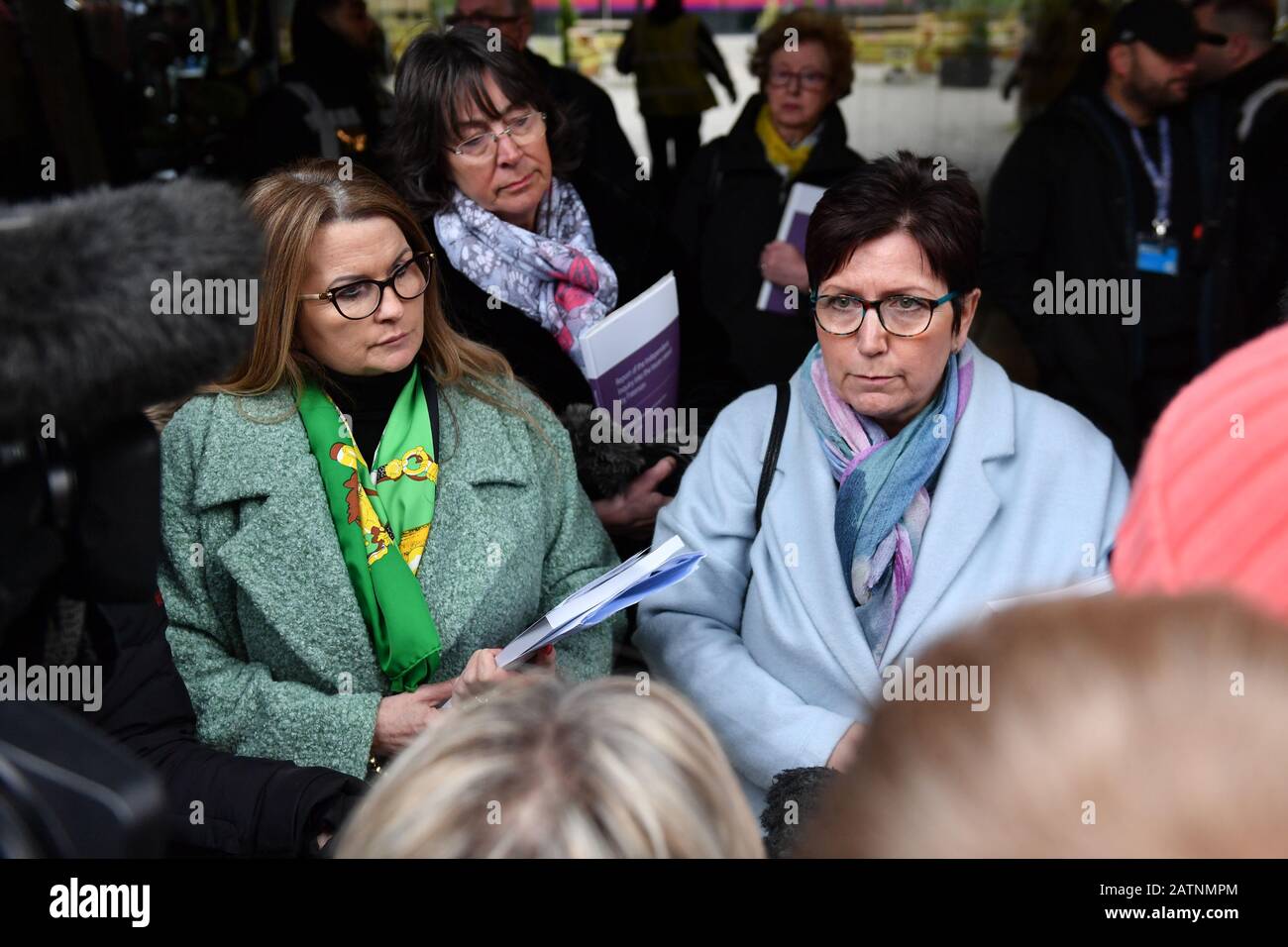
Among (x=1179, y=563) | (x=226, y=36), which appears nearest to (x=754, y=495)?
(x=1179, y=563)

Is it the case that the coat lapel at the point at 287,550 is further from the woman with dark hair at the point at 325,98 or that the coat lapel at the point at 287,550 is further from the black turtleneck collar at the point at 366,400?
the woman with dark hair at the point at 325,98

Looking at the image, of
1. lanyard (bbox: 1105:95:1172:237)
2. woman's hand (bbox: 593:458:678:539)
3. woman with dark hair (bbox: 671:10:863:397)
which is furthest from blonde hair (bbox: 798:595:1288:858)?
lanyard (bbox: 1105:95:1172:237)

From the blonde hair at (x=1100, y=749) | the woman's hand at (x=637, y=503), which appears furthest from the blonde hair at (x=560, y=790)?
the woman's hand at (x=637, y=503)

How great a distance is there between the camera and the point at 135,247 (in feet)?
2.80

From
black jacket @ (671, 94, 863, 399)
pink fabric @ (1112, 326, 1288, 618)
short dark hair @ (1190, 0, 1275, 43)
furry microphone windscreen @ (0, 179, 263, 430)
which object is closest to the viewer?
furry microphone windscreen @ (0, 179, 263, 430)

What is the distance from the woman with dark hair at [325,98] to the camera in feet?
10.5

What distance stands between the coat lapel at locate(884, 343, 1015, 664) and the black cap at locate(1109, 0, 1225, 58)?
186cm

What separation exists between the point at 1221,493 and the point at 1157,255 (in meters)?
2.65

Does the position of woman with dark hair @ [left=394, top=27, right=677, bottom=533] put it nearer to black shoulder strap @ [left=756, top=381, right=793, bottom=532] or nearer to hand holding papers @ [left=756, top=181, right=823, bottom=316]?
black shoulder strap @ [left=756, top=381, right=793, bottom=532]

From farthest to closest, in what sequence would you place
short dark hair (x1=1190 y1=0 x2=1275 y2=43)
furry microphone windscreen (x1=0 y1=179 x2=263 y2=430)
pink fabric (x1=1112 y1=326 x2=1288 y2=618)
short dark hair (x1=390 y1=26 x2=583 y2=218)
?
short dark hair (x1=1190 y1=0 x2=1275 y2=43) → short dark hair (x1=390 y1=26 x2=583 y2=218) → pink fabric (x1=1112 y1=326 x2=1288 y2=618) → furry microphone windscreen (x1=0 y1=179 x2=263 y2=430)

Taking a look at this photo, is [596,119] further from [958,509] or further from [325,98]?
[958,509]

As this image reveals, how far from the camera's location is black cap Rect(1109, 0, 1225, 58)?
131 inches

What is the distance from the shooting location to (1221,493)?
1035 mm

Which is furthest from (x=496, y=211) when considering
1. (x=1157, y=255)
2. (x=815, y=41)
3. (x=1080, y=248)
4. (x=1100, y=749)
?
(x=1100, y=749)
